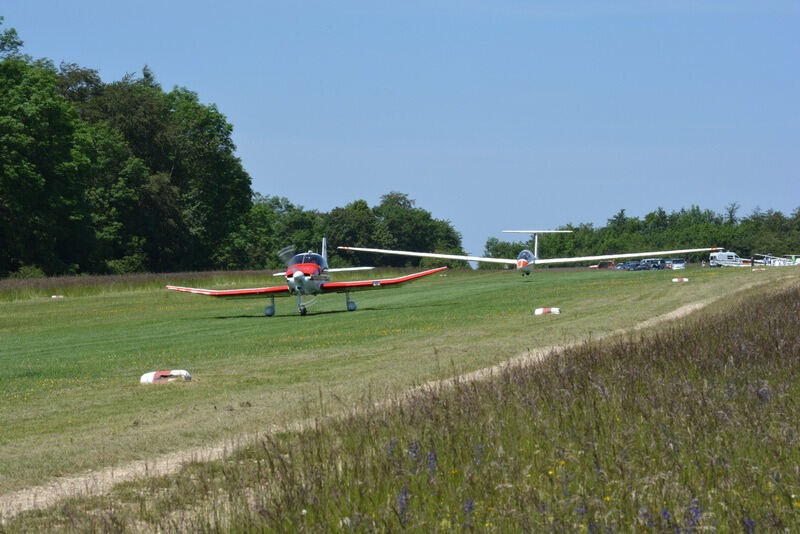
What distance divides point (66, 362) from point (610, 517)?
19190 mm

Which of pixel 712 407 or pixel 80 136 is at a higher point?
pixel 80 136

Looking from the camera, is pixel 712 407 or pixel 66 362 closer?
pixel 712 407

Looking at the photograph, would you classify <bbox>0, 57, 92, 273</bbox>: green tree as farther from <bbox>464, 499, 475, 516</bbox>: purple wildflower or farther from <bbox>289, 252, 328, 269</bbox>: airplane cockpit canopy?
<bbox>464, 499, 475, 516</bbox>: purple wildflower

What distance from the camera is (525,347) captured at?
2162 centimetres

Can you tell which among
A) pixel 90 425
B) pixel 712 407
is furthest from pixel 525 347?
pixel 712 407

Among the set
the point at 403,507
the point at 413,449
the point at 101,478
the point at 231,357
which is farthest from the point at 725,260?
the point at 403,507

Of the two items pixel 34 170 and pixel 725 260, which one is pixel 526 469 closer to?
pixel 34 170

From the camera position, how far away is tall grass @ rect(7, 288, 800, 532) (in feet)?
22.2

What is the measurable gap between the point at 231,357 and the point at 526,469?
1616 cm

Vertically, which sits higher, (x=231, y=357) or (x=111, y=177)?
(x=111, y=177)

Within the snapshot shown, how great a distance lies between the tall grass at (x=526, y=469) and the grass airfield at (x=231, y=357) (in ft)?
6.99

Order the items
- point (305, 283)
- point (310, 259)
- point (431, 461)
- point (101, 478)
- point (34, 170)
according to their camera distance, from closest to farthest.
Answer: point (431, 461) < point (101, 478) < point (305, 283) < point (310, 259) < point (34, 170)

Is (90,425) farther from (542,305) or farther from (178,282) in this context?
(178,282)

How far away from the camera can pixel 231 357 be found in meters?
23.2
